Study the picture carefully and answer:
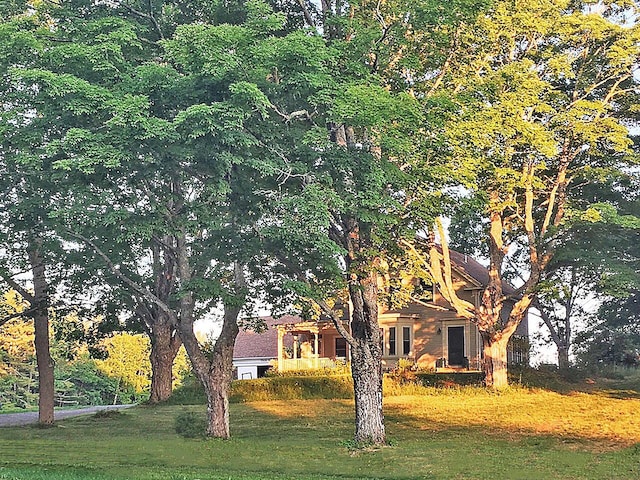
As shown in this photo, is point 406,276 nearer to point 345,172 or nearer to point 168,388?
point 168,388

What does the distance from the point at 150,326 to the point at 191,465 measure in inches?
720

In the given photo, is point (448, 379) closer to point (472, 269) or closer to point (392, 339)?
point (392, 339)

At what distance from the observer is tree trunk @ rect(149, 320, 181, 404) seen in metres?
32.3

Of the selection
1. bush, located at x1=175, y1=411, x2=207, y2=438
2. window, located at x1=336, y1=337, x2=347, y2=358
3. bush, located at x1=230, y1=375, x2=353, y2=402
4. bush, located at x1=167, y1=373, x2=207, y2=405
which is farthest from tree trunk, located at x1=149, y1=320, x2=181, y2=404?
bush, located at x1=175, y1=411, x2=207, y2=438

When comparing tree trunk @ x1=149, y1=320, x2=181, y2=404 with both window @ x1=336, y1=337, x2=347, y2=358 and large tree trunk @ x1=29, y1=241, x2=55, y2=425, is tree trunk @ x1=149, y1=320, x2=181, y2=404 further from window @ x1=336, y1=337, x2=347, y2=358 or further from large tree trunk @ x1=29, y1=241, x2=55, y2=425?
window @ x1=336, y1=337, x2=347, y2=358

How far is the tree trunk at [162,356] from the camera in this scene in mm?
32281

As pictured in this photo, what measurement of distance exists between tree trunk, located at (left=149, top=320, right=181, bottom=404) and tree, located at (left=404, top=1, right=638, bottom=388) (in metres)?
11.8

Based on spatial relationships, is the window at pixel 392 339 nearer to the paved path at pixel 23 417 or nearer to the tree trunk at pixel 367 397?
the paved path at pixel 23 417

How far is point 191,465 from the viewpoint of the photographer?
14.4 m

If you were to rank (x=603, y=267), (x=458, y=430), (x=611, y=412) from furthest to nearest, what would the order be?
1. (x=603, y=267)
2. (x=611, y=412)
3. (x=458, y=430)

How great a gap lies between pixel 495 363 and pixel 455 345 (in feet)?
26.3

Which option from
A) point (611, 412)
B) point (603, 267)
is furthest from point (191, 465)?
point (603, 267)

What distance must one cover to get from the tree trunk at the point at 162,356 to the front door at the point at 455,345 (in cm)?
1341

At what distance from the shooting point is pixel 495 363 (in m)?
29.4
